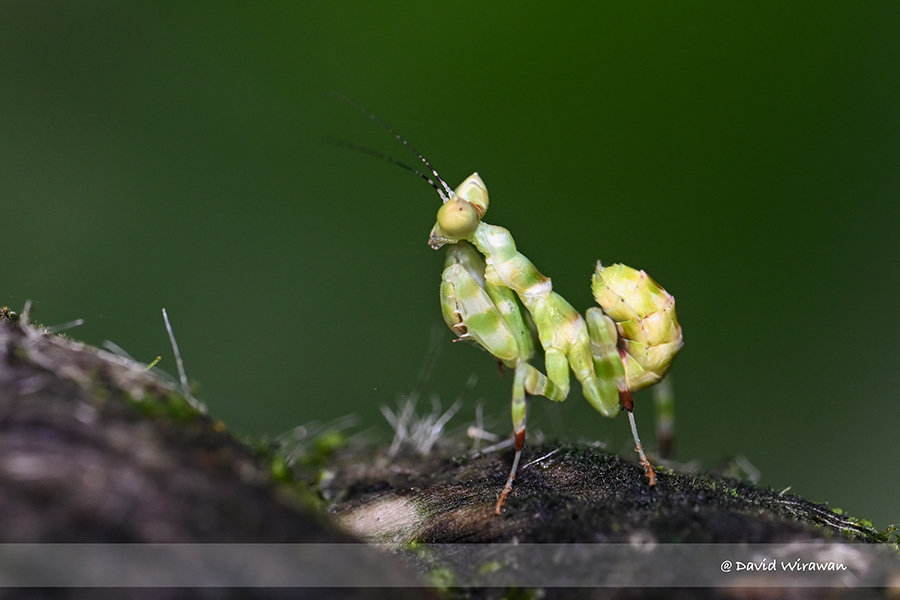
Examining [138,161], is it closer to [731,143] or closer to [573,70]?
[573,70]

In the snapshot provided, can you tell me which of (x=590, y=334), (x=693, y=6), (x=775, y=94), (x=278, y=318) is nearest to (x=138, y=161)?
(x=278, y=318)

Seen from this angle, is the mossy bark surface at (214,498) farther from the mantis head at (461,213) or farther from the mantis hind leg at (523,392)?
the mantis head at (461,213)

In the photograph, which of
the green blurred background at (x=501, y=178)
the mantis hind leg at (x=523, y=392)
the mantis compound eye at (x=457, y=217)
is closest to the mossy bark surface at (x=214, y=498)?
the mantis hind leg at (x=523, y=392)

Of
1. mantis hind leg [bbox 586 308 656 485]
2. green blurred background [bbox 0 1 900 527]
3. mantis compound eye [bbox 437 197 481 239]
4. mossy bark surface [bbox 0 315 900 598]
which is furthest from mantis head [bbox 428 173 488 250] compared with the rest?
green blurred background [bbox 0 1 900 527]

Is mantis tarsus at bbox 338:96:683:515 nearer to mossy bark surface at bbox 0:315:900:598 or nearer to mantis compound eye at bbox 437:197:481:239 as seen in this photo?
mantis compound eye at bbox 437:197:481:239

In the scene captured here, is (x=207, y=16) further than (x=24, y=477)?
Yes

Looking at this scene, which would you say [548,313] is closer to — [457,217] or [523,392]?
[523,392]
